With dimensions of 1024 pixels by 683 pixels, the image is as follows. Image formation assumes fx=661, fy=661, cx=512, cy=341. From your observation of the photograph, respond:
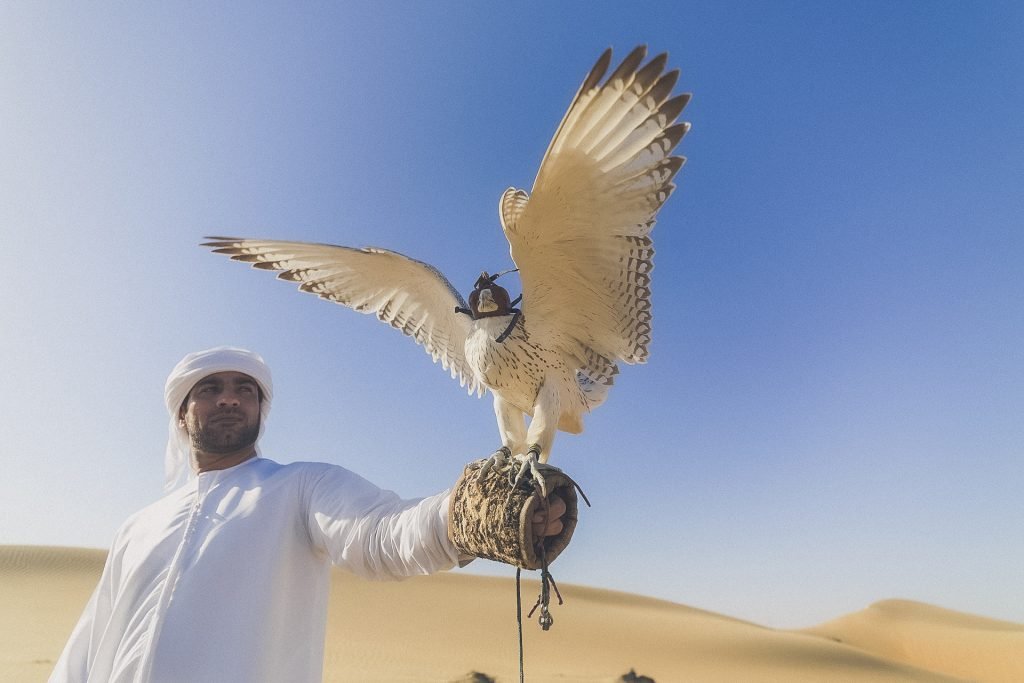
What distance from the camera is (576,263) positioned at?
243 centimetres

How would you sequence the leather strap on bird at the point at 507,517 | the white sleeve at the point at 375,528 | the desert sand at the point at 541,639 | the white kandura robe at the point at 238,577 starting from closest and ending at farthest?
1. the leather strap on bird at the point at 507,517
2. the white sleeve at the point at 375,528
3. the white kandura robe at the point at 238,577
4. the desert sand at the point at 541,639

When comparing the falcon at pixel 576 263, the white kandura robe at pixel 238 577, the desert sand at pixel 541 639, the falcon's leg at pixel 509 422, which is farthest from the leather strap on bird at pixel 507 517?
the desert sand at pixel 541 639

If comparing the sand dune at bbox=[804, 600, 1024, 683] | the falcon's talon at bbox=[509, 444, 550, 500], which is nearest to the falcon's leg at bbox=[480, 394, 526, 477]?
the falcon's talon at bbox=[509, 444, 550, 500]

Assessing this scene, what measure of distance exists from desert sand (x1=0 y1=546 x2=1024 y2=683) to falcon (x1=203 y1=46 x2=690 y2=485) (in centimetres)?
961

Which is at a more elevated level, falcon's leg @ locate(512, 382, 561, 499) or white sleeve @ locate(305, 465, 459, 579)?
falcon's leg @ locate(512, 382, 561, 499)

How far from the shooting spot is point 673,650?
63.7ft

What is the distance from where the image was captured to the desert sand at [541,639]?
13812mm

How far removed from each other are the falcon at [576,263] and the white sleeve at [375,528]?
0.54 m

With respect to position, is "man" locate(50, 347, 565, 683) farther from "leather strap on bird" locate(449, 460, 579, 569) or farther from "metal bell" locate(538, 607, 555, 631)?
"metal bell" locate(538, 607, 555, 631)

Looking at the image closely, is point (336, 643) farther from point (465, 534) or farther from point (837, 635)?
point (837, 635)

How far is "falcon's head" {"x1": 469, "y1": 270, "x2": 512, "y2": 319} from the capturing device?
2.46 m

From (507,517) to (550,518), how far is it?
3.5 inches

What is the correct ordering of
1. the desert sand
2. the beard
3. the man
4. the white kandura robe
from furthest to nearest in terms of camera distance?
the desert sand → the beard → the white kandura robe → the man

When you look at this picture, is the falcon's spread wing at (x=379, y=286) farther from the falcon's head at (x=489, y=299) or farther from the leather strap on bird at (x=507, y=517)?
the leather strap on bird at (x=507, y=517)
